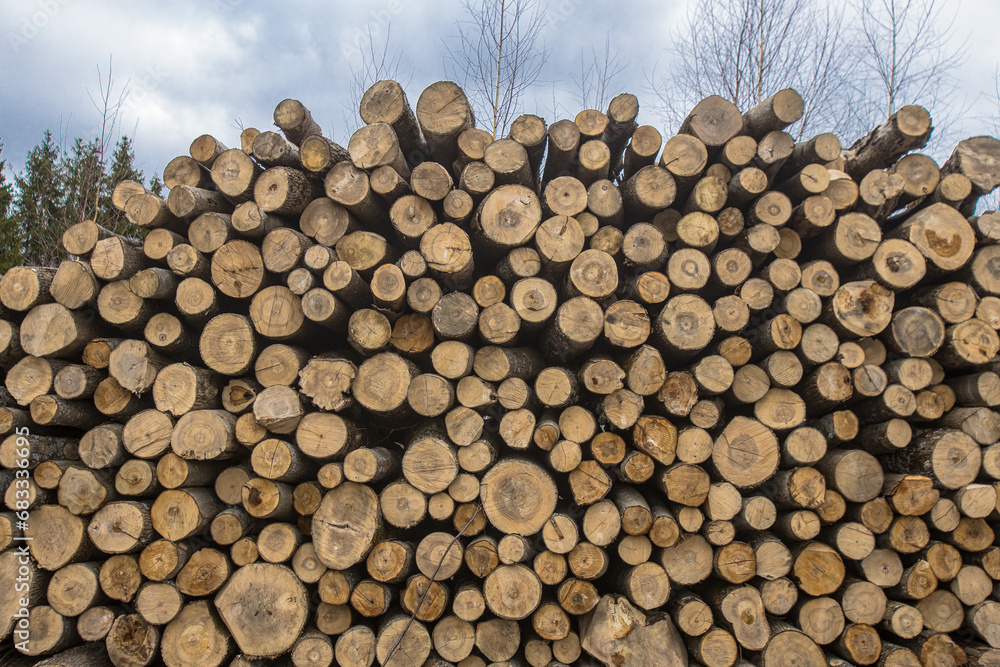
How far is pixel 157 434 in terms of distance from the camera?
2650 mm

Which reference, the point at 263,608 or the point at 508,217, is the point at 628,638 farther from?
the point at 508,217

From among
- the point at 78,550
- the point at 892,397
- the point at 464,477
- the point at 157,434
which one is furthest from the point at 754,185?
the point at 78,550

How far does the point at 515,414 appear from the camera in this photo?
8.82 ft

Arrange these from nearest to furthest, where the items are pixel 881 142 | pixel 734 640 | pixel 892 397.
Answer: pixel 734 640 < pixel 892 397 < pixel 881 142

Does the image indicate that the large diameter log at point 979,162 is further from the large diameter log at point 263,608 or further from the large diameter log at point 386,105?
the large diameter log at point 263,608

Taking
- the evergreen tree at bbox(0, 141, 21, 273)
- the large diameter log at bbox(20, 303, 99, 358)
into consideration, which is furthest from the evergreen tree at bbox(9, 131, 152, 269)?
the large diameter log at bbox(20, 303, 99, 358)

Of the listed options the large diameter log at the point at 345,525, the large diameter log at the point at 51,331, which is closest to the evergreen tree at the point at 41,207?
the large diameter log at the point at 51,331

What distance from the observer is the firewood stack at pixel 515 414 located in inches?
102

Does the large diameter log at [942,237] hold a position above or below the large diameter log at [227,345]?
above

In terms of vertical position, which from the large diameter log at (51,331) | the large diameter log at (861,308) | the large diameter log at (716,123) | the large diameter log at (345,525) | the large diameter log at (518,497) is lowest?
the large diameter log at (345,525)

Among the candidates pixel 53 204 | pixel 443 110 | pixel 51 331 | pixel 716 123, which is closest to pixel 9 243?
pixel 53 204

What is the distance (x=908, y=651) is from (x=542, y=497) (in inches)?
86.3

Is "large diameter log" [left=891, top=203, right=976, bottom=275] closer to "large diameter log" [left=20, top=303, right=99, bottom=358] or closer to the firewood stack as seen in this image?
the firewood stack

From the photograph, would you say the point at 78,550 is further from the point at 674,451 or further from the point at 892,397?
the point at 892,397
